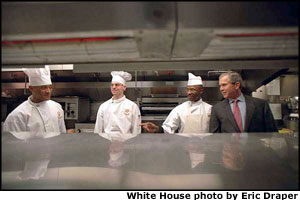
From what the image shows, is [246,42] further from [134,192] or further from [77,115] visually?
[77,115]

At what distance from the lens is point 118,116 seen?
1.73 m

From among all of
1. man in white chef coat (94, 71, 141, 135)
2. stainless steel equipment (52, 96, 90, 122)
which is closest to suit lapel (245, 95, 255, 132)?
man in white chef coat (94, 71, 141, 135)

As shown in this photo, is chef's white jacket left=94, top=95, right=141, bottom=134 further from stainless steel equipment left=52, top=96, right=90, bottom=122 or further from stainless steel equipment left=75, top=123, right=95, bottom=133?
stainless steel equipment left=52, top=96, right=90, bottom=122

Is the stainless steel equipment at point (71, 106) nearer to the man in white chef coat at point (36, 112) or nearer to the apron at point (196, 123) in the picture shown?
the man in white chef coat at point (36, 112)

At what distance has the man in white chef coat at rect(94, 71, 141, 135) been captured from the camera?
1.70 metres

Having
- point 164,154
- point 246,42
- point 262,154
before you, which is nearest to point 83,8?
point 246,42

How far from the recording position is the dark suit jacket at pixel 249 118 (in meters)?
0.95

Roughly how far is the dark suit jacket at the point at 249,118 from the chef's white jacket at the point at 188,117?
429 millimetres

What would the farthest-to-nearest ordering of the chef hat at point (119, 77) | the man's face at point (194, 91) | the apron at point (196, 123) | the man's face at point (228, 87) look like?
the chef hat at point (119, 77)
the man's face at point (194, 91)
the apron at point (196, 123)
the man's face at point (228, 87)

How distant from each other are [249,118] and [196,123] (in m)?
0.63

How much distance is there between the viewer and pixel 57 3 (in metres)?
0.37

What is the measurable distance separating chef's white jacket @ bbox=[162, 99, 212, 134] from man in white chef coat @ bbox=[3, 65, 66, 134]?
84 cm

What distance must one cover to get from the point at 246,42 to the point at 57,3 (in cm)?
40

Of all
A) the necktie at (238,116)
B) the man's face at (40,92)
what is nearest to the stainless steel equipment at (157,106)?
the man's face at (40,92)
